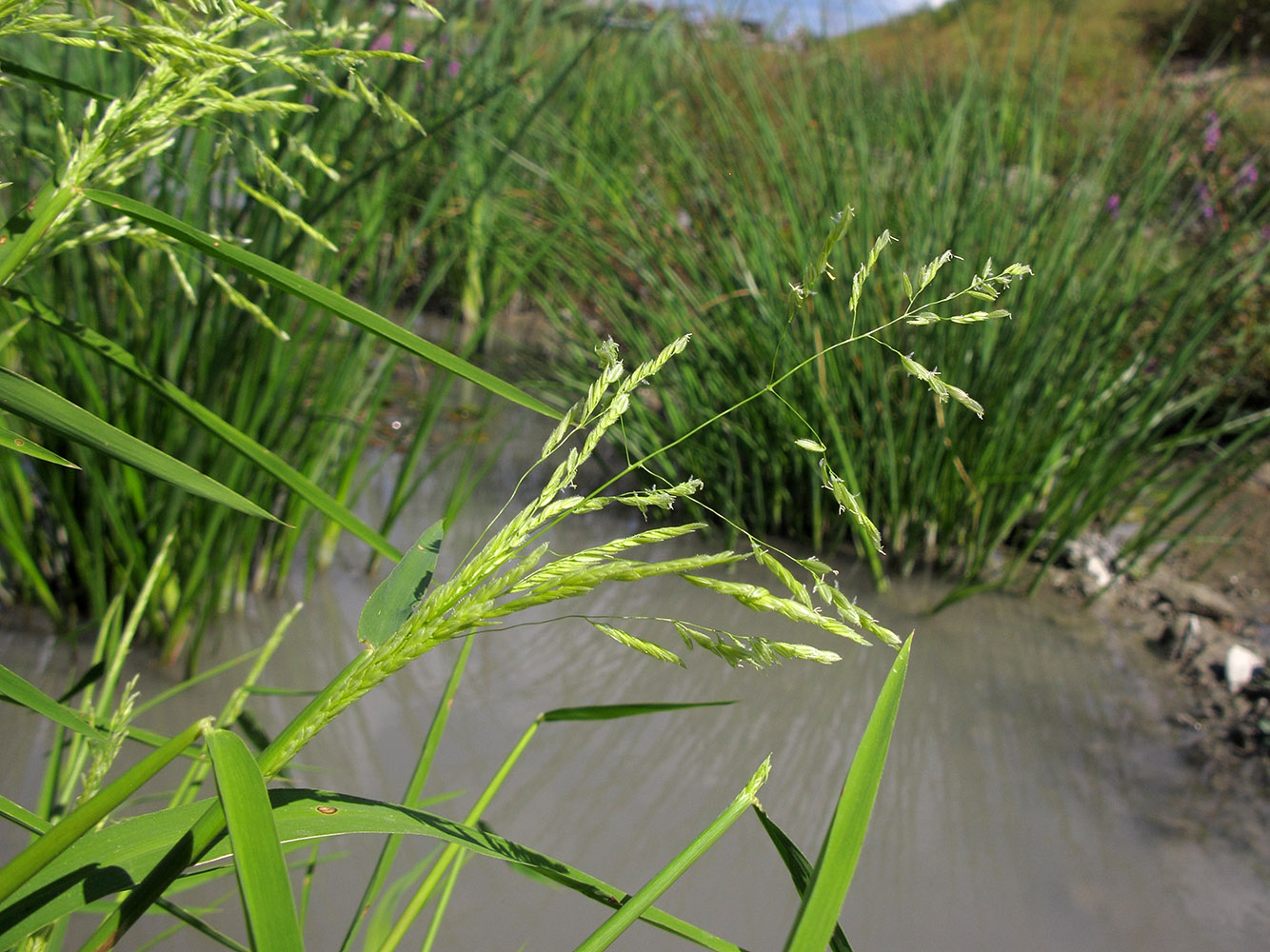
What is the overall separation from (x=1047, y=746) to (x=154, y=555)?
140cm

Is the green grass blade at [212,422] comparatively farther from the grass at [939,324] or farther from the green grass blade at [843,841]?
the grass at [939,324]

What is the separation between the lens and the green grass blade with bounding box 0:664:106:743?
0.39 meters

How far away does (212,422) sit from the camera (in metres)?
0.54

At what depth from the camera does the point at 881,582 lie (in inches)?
69.2

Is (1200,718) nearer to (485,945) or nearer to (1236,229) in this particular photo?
(1236,229)

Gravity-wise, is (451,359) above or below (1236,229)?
below

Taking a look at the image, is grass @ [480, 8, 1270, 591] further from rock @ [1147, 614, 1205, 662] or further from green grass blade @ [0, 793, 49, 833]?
green grass blade @ [0, 793, 49, 833]

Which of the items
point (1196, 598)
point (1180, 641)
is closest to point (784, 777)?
point (1180, 641)

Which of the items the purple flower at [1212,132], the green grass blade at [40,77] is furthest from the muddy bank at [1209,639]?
the green grass blade at [40,77]

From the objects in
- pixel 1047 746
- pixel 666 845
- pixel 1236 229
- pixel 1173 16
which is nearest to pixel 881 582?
pixel 1047 746

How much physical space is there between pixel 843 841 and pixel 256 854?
0.20 metres

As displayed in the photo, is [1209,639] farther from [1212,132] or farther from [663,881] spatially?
Result: [663,881]

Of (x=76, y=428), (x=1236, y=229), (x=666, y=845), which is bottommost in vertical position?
(x=666, y=845)

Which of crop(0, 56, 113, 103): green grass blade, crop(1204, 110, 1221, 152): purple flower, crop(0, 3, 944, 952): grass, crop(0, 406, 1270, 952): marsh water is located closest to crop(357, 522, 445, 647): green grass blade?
crop(0, 3, 944, 952): grass
